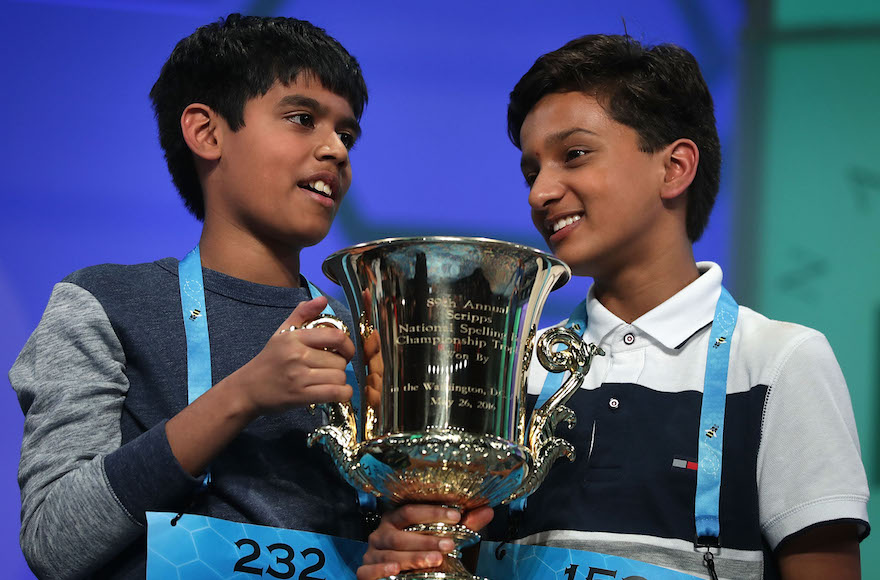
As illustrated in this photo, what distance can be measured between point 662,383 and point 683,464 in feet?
0.43

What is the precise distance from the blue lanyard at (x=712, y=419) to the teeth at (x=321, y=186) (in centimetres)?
44

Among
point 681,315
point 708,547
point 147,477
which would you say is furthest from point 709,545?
point 147,477

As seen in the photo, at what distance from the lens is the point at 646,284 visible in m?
1.53

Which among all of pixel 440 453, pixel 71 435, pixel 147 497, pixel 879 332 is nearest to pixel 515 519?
pixel 440 453

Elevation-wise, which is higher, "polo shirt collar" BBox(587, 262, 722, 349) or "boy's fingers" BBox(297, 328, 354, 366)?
"polo shirt collar" BBox(587, 262, 722, 349)

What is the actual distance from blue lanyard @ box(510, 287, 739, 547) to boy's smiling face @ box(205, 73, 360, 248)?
0.45m

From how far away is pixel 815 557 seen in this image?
1.26m

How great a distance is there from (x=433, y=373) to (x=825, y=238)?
4.27 feet

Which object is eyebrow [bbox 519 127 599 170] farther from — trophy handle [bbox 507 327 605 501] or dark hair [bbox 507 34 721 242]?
trophy handle [bbox 507 327 605 501]

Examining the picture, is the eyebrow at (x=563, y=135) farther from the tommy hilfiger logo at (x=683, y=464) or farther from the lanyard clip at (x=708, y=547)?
the lanyard clip at (x=708, y=547)

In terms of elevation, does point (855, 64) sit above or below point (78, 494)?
above

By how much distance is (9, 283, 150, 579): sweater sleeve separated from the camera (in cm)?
119

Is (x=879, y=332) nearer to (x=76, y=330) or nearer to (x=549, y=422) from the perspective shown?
(x=549, y=422)

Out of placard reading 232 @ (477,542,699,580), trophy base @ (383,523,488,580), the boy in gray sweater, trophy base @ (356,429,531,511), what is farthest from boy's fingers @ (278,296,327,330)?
placard reading 232 @ (477,542,699,580)
